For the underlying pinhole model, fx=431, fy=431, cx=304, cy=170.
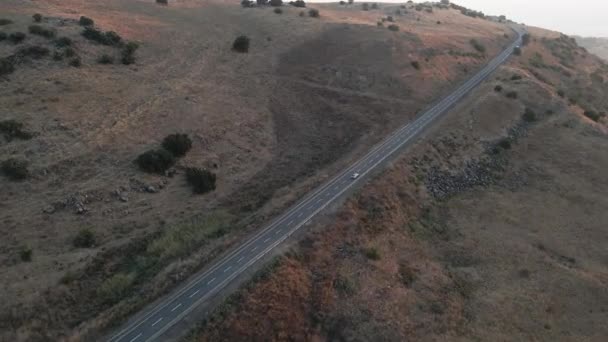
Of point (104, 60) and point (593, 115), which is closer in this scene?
point (104, 60)

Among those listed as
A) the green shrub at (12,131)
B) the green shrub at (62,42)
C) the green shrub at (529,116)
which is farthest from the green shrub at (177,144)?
the green shrub at (529,116)

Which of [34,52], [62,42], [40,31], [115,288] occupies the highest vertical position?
[40,31]

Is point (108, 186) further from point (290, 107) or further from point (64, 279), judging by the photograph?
point (290, 107)

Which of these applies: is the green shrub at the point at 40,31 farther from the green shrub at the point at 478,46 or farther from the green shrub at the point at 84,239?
the green shrub at the point at 478,46

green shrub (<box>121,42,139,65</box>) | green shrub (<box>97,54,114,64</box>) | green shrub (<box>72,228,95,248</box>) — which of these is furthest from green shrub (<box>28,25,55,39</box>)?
green shrub (<box>72,228,95,248</box>)

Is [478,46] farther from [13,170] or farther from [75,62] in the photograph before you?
[13,170]

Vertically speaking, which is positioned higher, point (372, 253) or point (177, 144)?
point (177, 144)

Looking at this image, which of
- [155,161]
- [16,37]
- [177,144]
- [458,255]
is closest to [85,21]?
[16,37]
